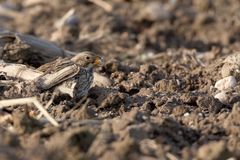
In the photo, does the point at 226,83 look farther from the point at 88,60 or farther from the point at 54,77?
the point at 54,77

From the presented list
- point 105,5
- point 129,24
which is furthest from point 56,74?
point 105,5

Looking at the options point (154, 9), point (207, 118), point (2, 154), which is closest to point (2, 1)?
point (154, 9)

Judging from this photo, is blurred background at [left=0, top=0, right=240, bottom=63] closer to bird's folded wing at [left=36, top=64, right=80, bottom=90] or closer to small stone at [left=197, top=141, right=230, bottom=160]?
bird's folded wing at [left=36, top=64, right=80, bottom=90]

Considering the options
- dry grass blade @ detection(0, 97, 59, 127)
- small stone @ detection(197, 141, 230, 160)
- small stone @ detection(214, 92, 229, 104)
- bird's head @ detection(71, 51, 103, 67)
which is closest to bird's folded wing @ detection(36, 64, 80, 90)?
bird's head @ detection(71, 51, 103, 67)

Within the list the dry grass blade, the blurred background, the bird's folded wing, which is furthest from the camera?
the blurred background

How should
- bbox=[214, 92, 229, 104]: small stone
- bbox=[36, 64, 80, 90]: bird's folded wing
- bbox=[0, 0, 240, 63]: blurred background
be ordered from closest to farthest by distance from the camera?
bbox=[214, 92, 229, 104]: small stone
bbox=[36, 64, 80, 90]: bird's folded wing
bbox=[0, 0, 240, 63]: blurred background

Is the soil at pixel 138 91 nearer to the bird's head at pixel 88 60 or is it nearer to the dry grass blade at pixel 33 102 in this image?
the dry grass blade at pixel 33 102

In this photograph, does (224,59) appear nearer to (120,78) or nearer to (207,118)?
(120,78)
